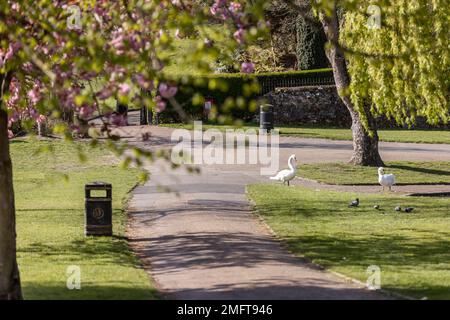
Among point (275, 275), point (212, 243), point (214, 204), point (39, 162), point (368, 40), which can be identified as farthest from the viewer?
point (39, 162)

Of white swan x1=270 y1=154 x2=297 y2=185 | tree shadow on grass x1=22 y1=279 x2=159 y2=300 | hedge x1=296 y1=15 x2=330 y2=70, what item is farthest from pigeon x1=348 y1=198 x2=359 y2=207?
hedge x1=296 y1=15 x2=330 y2=70

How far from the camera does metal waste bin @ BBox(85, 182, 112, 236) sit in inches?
814

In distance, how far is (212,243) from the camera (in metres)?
19.5

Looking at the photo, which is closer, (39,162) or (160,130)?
(39,162)

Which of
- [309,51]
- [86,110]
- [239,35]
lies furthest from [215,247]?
[309,51]

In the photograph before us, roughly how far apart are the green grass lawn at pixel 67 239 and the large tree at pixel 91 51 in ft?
2.64

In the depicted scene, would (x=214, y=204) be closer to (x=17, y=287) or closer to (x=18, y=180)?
(x=18, y=180)

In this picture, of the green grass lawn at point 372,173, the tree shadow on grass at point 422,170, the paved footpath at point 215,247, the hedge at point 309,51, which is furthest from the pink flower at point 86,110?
the hedge at point 309,51

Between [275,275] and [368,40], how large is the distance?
13.7 m

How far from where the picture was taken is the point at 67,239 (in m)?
20.7

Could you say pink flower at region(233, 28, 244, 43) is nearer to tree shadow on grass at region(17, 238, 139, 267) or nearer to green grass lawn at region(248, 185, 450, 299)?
green grass lawn at region(248, 185, 450, 299)

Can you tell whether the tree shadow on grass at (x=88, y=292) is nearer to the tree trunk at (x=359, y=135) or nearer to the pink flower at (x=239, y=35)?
the pink flower at (x=239, y=35)

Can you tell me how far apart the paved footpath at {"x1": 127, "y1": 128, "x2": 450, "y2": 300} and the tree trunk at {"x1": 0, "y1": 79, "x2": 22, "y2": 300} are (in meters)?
1.84

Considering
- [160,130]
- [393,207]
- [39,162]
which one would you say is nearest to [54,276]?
[393,207]
